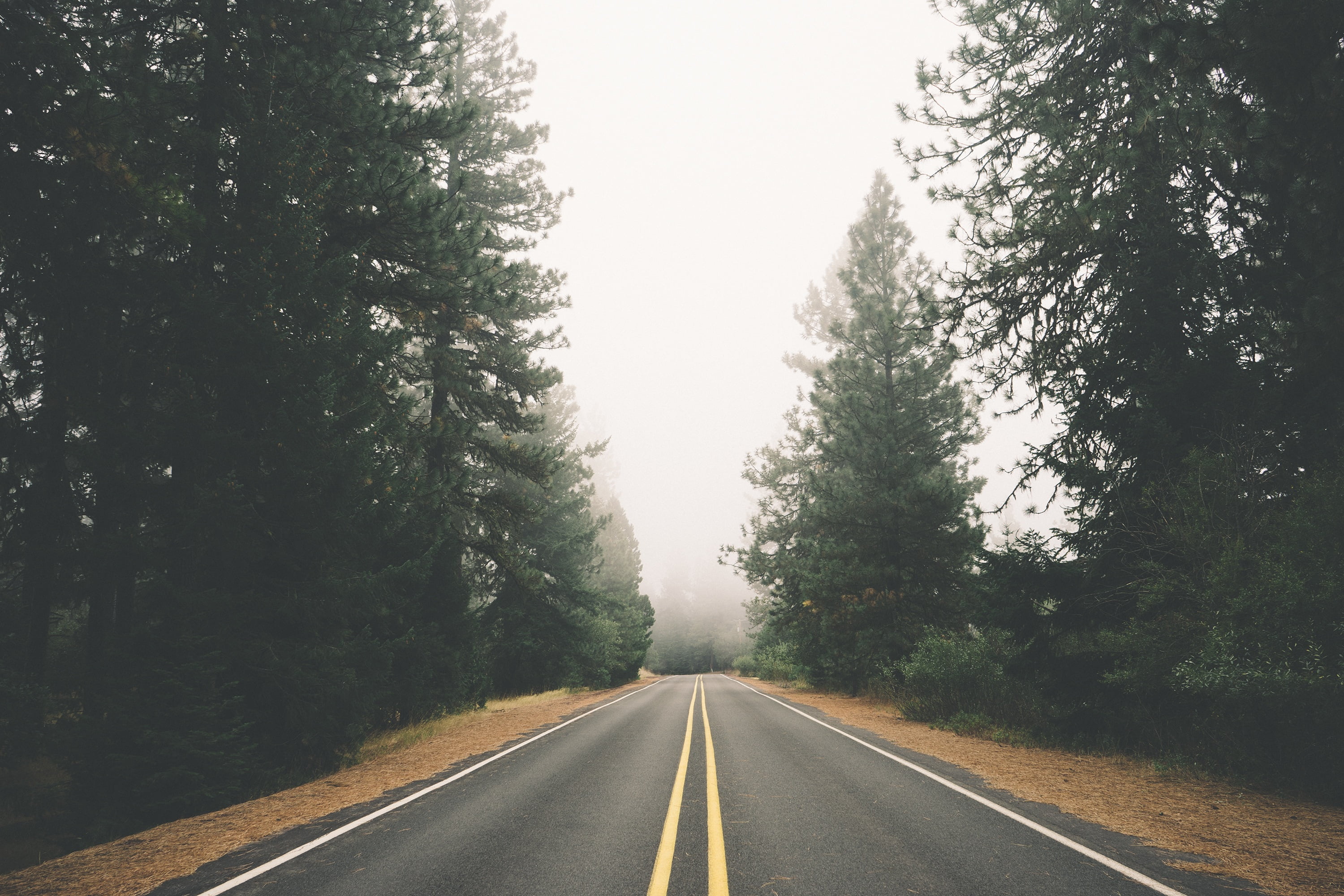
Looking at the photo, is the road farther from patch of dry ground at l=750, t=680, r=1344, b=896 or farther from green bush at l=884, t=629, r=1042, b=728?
green bush at l=884, t=629, r=1042, b=728

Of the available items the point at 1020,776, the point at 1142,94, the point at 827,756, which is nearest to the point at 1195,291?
the point at 1142,94

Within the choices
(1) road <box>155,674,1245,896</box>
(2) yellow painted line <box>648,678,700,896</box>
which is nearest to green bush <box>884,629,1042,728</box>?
(1) road <box>155,674,1245,896</box>

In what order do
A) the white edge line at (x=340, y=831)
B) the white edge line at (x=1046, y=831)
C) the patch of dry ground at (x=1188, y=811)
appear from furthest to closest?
the patch of dry ground at (x=1188, y=811), the white edge line at (x=340, y=831), the white edge line at (x=1046, y=831)

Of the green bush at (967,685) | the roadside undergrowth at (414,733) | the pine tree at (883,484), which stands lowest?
the roadside undergrowth at (414,733)

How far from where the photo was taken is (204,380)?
8031mm

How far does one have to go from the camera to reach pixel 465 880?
4320 millimetres

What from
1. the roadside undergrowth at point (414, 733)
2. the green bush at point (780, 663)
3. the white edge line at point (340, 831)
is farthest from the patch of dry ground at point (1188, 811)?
the green bush at point (780, 663)

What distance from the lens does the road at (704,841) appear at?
4215mm

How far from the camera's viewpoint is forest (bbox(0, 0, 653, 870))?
269 inches

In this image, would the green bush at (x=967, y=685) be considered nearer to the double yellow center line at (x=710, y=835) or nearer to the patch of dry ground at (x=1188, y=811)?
the patch of dry ground at (x=1188, y=811)

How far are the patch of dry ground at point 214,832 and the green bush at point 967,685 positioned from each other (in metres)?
9.83

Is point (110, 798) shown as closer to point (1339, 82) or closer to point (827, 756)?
point (827, 756)

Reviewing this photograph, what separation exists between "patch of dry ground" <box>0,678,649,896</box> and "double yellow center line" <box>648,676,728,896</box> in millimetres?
3793

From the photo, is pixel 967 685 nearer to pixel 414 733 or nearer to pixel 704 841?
pixel 704 841
